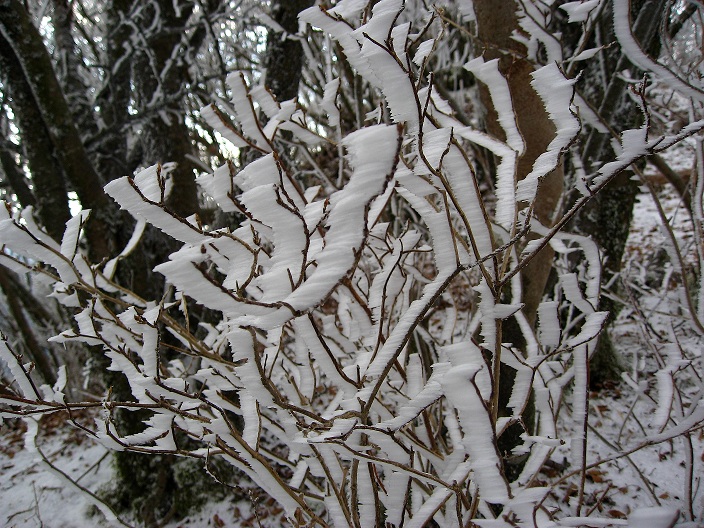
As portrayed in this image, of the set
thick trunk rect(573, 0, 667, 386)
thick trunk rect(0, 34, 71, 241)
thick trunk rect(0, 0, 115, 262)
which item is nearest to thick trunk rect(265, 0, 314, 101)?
thick trunk rect(0, 0, 115, 262)

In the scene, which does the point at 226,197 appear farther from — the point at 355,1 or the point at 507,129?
the point at 507,129

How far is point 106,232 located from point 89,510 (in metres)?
2.11

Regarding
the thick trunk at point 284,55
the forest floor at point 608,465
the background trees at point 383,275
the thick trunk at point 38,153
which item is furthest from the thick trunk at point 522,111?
the thick trunk at point 38,153

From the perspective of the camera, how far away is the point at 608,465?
2643mm

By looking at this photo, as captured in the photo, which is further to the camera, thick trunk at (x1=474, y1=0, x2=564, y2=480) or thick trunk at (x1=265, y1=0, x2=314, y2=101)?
thick trunk at (x1=265, y1=0, x2=314, y2=101)

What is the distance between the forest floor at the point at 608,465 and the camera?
6.34 feet

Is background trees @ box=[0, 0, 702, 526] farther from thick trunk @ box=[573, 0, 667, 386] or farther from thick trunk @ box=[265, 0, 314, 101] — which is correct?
thick trunk @ box=[265, 0, 314, 101]

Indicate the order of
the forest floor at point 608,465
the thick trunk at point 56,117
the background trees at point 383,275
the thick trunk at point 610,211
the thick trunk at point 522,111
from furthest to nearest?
the thick trunk at point 610,211, the thick trunk at point 56,117, the forest floor at point 608,465, the thick trunk at point 522,111, the background trees at point 383,275

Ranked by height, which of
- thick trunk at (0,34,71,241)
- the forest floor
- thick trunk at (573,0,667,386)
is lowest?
the forest floor

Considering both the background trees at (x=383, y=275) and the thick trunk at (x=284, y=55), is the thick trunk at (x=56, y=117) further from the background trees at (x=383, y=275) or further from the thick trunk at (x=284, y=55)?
the background trees at (x=383, y=275)

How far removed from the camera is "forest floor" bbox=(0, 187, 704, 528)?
6.34ft

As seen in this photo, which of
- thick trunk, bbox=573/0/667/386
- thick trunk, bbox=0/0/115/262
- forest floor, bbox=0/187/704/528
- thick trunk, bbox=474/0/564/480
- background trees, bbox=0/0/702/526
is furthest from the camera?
thick trunk, bbox=573/0/667/386

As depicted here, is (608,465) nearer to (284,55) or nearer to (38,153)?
(284,55)

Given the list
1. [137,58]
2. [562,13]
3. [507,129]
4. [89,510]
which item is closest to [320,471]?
[507,129]
